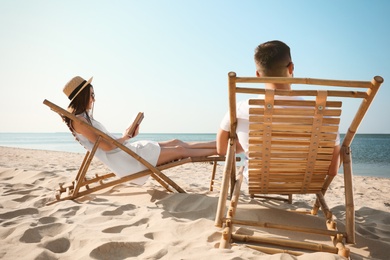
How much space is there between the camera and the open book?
3564mm

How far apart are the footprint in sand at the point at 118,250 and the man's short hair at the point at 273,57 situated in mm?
1514

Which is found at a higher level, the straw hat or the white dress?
the straw hat

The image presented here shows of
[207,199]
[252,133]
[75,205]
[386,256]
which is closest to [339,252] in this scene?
[386,256]

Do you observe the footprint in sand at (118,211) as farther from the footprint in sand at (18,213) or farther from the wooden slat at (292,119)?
the wooden slat at (292,119)

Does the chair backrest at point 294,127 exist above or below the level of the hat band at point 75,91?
below

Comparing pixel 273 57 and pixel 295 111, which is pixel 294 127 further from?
pixel 273 57

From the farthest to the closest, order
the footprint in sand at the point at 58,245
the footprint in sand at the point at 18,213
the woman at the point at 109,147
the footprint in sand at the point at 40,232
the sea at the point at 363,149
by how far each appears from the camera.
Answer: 1. the sea at the point at 363,149
2. the woman at the point at 109,147
3. the footprint in sand at the point at 18,213
4. the footprint in sand at the point at 40,232
5. the footprint in sand at the point at 58,245

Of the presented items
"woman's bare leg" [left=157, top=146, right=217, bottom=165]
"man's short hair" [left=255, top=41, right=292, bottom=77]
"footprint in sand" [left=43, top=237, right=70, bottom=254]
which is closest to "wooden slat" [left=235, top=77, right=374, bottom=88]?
"man's short hair" [left=255, top=41, right=292, bottom=77]

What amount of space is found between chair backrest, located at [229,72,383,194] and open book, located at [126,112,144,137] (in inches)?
69.8

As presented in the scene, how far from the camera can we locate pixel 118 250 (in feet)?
6.13

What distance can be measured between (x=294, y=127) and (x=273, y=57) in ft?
1.75

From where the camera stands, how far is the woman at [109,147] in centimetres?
343

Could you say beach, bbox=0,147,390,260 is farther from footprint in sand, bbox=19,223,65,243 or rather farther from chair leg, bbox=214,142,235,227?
chair leg, bbox=214,142,235,227

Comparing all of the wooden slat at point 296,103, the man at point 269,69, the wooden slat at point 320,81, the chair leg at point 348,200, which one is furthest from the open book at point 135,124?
the chair leg at point 348,200
